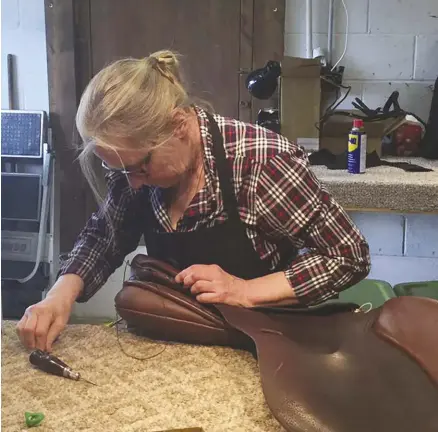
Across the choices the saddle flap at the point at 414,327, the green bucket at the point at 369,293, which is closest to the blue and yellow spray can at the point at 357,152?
the green bucket at the point at 369,293

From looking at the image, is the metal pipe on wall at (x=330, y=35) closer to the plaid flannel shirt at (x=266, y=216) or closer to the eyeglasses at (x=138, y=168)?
the plaid flannel shirt at (x=266, y=216)

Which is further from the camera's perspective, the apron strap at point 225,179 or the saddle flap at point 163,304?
the apron strap at point 225,179

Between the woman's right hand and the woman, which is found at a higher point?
the woman

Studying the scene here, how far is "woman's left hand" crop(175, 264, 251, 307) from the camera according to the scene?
1061 mm

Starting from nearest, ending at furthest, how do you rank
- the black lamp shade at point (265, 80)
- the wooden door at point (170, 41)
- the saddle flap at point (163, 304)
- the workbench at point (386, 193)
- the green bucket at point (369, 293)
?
the saddle flap at point (163, 304), the green bucket at point (369, 293), the workbench at point (386, 193), the black lamp shade at point (265, 80), the wooden door at point (170, 41)

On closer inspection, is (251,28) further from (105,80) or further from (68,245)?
(105,80)

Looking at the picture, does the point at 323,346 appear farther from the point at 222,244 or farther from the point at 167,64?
the point at 167,64

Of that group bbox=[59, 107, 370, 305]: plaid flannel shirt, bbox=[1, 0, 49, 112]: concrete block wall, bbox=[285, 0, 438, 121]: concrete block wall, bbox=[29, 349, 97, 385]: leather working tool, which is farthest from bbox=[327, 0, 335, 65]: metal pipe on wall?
bbox=[29, 349, 97, 385]: leather working tool

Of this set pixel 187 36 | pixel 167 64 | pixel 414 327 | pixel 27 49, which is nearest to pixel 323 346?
pixel 414 327

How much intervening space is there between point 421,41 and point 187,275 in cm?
181

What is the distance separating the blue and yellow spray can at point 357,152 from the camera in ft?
6.45

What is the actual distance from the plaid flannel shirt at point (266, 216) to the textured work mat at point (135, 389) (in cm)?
20

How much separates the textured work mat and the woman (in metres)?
0.08

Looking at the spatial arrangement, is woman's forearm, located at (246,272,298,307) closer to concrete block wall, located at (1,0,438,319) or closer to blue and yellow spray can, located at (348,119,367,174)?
blue and yellow spray can, located at (348,119,367,174)
